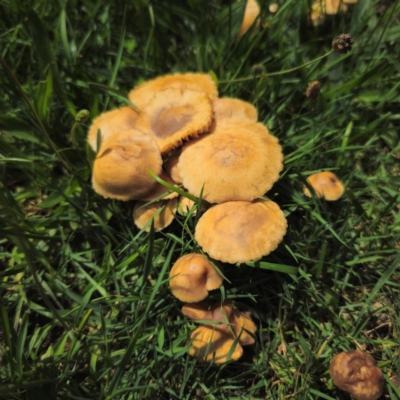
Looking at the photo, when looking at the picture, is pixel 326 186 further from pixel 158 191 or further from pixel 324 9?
pixel 324 9

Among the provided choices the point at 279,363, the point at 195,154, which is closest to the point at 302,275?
the point at 279,363

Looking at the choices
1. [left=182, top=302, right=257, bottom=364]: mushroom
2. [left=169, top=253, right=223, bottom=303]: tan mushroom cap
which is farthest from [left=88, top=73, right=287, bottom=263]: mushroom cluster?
[left=182, top=302, right=257, bottom=364]: mushroom

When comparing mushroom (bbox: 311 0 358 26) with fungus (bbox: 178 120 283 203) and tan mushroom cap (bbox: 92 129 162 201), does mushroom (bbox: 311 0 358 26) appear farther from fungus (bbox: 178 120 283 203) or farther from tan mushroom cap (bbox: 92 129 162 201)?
tan mushroom cap (bbox: 92 129 162 201)

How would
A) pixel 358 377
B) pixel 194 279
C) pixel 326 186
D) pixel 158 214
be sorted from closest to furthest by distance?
pixel 358 377
pixel 194 279
pixel 158 214
pixel 326 186

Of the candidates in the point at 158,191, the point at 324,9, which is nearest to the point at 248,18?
the point at 324,9

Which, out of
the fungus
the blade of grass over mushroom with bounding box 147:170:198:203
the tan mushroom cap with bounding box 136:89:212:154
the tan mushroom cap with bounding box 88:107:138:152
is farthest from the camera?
the tan mushroom cap with bounding box 88:107:138:152

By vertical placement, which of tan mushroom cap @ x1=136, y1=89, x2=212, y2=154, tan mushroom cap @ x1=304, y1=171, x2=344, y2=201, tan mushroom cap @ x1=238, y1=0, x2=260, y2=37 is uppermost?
tan mushroom cap @ x1=238, y1=0, x2=260, y2=37

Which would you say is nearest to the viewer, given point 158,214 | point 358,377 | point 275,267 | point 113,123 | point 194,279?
point 358,377

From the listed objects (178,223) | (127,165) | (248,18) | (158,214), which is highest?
(248,18)

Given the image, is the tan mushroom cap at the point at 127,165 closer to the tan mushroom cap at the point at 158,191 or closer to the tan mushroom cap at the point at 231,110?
the tan mushroom cap at the point at 158,191
